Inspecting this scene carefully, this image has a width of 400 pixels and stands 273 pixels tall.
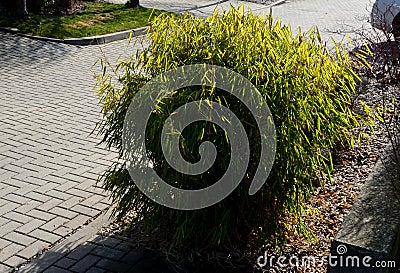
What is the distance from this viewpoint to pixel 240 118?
3900 millimetres

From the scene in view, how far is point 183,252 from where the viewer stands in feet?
14.1

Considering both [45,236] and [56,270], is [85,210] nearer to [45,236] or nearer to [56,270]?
[45,236]

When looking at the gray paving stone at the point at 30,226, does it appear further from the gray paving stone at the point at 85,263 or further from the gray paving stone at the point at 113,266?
the gray paving stone at the point at 113,266

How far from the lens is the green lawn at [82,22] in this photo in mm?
12655

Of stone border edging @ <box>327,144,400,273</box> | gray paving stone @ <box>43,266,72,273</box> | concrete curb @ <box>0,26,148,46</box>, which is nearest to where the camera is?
stone border edging @ <box>327,144,400,273</box>

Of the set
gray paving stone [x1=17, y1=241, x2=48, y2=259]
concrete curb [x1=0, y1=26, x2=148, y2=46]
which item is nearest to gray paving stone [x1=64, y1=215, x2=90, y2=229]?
gray paving stone [x1=17, y1=241, x2=48, y2=259]

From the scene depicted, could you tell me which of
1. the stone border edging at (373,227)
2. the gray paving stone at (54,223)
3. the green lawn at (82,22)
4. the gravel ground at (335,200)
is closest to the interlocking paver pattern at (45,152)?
the gray paving stone at (54,223)

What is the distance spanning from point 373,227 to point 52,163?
3.73 meters

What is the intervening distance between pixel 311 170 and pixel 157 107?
1.19 m

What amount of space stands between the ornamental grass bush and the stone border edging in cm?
44

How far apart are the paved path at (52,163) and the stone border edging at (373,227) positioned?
53.7 inches

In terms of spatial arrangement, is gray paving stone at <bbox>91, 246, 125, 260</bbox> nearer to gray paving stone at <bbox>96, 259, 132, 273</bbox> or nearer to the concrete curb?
gray paving stone at <bbox>96, 259, 132, 273</bbox>

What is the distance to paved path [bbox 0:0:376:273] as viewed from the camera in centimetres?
462

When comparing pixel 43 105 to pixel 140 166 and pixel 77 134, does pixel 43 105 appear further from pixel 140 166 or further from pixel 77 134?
pixel 140 166
